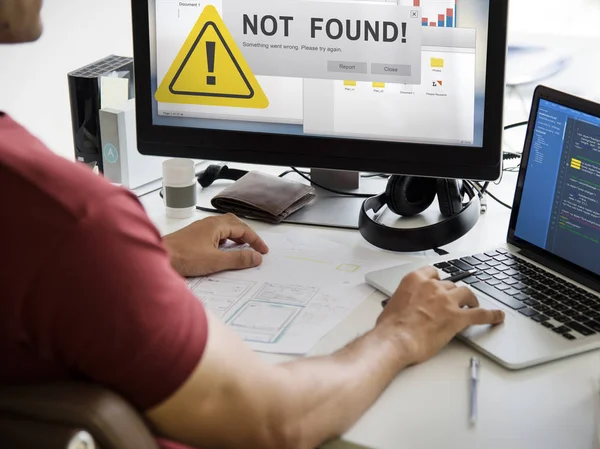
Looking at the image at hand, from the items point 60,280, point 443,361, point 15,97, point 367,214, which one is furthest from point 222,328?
Result: point 15,97

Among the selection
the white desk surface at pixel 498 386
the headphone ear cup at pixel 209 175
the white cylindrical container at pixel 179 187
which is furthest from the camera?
the headphone ear cup at pixel 209 175

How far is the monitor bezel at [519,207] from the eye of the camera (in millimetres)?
1168

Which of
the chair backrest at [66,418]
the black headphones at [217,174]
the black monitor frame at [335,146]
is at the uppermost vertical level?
the black monitor frame at [335,146]

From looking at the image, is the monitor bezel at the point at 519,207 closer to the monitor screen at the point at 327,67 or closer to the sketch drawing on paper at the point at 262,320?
the monitor screen at the point at 327,67

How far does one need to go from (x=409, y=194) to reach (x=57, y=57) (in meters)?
1.27

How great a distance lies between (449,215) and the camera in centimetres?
144

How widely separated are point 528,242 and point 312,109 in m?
0.43

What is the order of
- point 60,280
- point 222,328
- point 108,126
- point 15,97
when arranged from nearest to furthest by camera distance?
point 60,280 → point 222,328 → point 108,126 → point 15,97

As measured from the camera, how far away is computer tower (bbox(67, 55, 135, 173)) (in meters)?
1.60

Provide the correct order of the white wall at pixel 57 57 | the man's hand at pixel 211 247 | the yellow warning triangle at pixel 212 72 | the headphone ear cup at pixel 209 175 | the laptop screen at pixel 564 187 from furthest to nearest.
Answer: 1. the white wall at pixel 57 57
2. the headphone ear cup at pixel 209 175
3. the yellow warning triangle at pixel 212 72
4. the man's hand at pixel 211 247
5. the laptop screen at pixel 564 187

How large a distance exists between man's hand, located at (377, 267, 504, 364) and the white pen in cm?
5

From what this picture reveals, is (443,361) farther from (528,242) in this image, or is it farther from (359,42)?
(359,42)

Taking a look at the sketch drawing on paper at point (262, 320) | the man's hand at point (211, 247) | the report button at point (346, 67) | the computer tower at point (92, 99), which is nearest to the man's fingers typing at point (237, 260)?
the man's hand at point (211, 247)

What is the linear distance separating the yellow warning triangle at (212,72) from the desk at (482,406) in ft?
1.65
